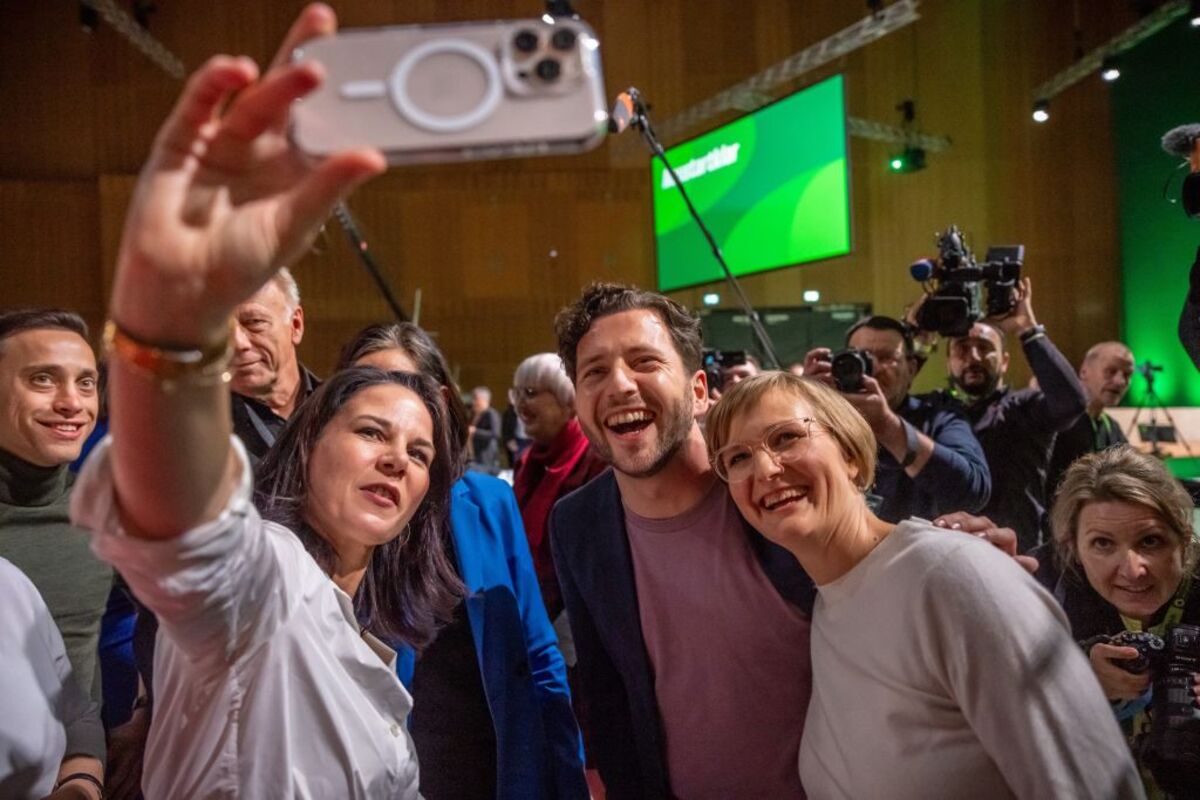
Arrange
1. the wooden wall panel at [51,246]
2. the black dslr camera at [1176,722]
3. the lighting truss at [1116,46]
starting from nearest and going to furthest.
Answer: the black dslr camera at [1176,722]
the lighting truss at [1116,46]
the wooden wall panel at [51,246]

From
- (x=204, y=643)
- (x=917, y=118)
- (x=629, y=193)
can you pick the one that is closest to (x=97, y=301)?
(x=629, y=193)

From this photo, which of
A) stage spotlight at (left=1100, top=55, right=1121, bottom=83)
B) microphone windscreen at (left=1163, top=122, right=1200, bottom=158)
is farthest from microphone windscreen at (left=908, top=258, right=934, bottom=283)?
stage spotlight at (left=1100, top=55, right=1121, bottom=83)

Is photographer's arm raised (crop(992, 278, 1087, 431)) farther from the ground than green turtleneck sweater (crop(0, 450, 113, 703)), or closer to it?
farther from the ground

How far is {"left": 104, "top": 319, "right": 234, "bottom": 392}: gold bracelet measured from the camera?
1.80 ft

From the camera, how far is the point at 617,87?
332 inches

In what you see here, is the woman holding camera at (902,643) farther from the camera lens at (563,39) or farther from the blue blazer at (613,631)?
the camera lens at (563,39)

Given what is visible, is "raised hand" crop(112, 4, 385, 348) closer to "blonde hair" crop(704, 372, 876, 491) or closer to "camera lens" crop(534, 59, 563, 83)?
"camera lens" crop(534, 59, 563, 83)

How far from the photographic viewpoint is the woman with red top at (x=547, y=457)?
2363 millimetres

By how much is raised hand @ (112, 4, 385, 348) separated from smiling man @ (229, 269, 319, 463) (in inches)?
48.1

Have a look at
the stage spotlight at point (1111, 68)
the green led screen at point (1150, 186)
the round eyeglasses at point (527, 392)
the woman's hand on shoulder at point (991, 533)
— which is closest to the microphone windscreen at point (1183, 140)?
the woman's hand on shoulder at point (991, 533)

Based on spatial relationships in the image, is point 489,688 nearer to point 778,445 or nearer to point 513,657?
point 513,657

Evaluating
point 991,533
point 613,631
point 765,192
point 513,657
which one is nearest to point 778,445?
point 991,533

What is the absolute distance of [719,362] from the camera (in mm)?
2686

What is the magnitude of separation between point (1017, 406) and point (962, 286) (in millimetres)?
426
